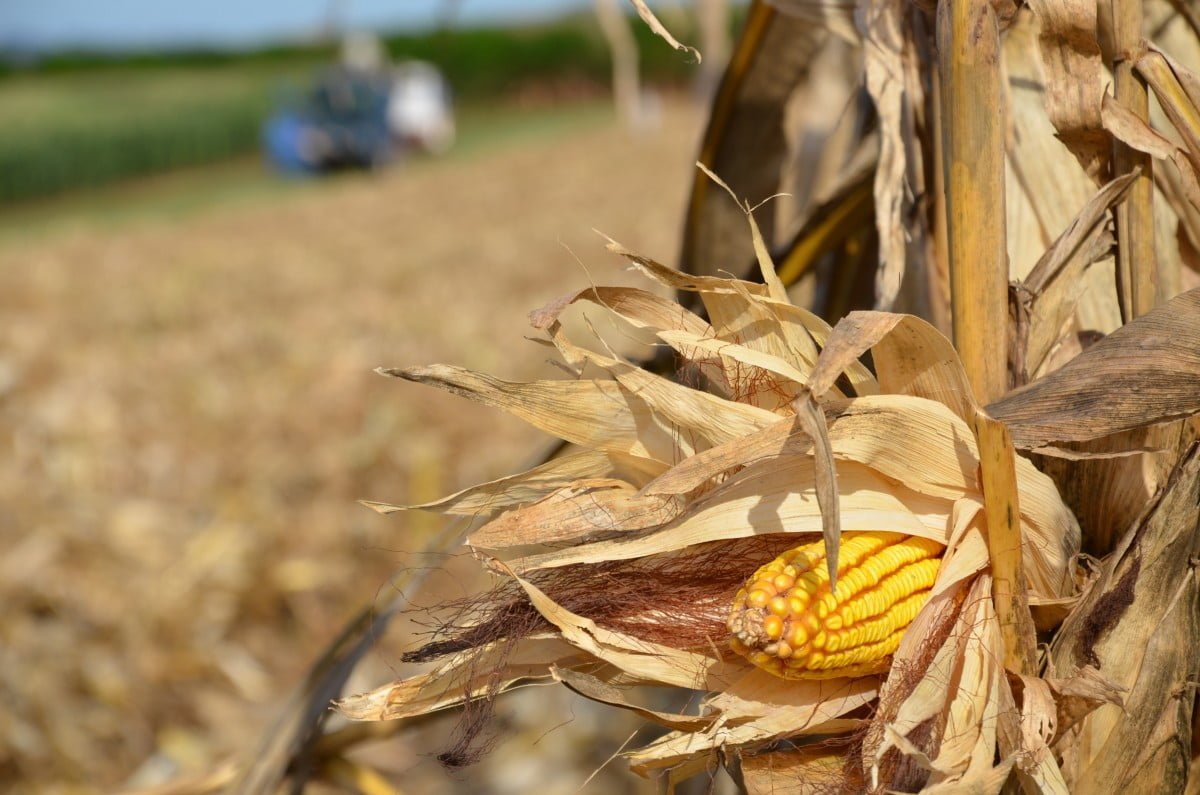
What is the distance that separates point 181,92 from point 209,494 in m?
27.7

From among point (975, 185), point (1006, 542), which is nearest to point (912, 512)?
point (1006, 542)

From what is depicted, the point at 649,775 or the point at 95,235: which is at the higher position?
the point at 649,775

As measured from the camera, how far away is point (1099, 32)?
1.86 feet

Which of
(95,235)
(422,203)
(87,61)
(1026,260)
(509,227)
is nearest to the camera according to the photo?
(1026,260)

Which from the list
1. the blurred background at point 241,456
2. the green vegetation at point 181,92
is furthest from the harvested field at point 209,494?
the green vegetation at point 181,92

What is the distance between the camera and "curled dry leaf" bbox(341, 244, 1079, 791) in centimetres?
48

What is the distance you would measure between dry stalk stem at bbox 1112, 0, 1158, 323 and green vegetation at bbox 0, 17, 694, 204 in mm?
11294

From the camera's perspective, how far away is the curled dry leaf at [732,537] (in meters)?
0.48

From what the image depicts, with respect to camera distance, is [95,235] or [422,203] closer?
[95,235]

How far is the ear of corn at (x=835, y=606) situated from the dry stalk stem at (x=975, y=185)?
3.4 inches

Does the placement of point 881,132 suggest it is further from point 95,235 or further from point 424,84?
point 424,84

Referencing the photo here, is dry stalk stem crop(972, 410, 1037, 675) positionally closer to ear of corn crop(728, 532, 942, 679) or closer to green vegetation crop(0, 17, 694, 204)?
ear of corn crop(728, 532, 942, 679)

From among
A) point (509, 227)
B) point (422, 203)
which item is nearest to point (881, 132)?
point (509, 227)

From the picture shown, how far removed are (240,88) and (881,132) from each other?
29.7 meters
